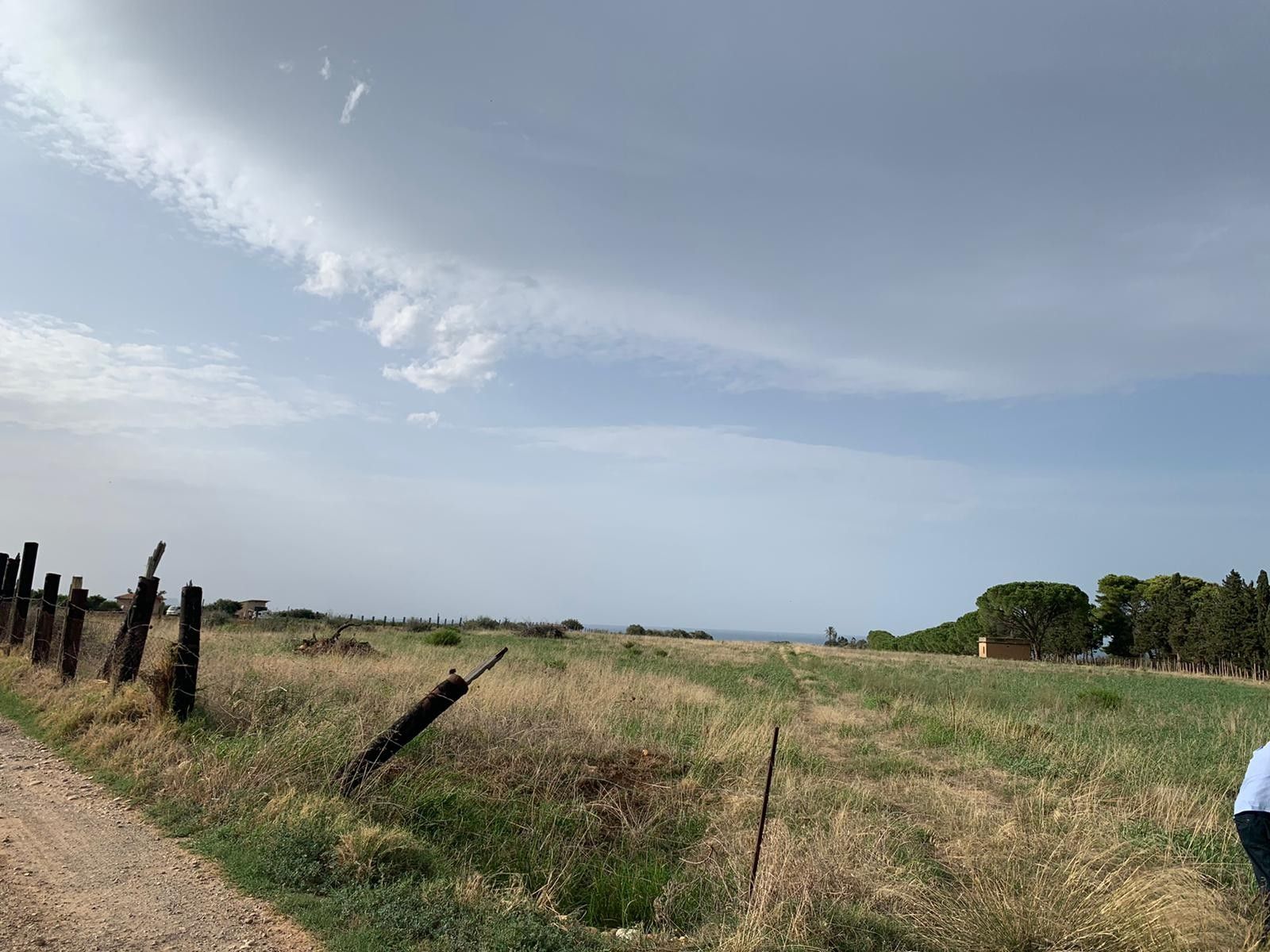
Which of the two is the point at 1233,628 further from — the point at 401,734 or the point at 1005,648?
the point at 401,734

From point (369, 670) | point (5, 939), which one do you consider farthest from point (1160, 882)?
point (369, 670)

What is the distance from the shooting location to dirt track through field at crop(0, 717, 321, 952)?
4.50 m

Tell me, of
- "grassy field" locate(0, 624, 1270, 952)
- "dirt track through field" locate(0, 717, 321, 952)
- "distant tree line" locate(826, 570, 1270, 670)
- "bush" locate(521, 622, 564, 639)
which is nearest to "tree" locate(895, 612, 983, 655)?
"distant tree line" locate(826, 570, 1270, 670)

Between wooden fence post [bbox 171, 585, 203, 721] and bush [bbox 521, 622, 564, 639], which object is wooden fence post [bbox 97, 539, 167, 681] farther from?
bush [bbox 521, 622, 564, 639]

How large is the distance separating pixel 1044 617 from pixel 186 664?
90.4 m

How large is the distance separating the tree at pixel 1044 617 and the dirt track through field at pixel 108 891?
288 ft

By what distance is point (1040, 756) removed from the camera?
12.7m

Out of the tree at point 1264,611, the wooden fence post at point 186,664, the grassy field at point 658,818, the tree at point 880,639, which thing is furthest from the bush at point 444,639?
the tree at point 880,639

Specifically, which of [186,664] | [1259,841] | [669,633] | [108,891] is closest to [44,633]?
[186,664]

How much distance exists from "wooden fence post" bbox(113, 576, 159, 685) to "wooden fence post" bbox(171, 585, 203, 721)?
1.50 m

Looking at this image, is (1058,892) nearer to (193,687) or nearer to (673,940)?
(673,940)

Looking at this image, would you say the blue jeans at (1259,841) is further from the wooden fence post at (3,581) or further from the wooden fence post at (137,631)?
the wooden fence post at (3,581)

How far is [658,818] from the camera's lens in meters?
8.40

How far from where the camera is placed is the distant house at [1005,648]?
71.9m
